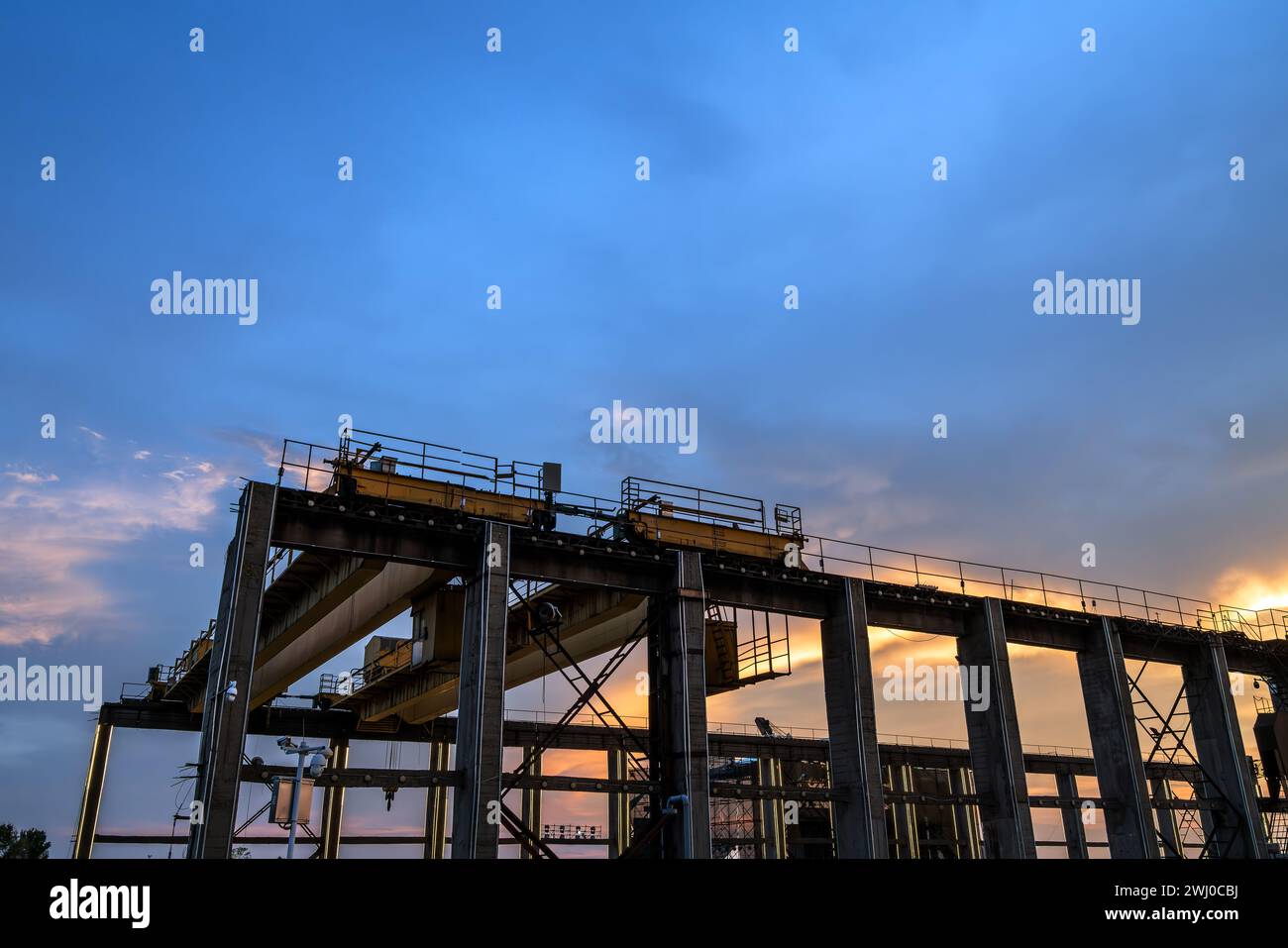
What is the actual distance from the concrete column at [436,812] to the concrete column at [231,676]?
2604 cm

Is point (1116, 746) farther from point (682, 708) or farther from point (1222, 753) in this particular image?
point (682, 708)

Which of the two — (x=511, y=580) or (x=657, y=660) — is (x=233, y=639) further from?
(x=657, y=660)

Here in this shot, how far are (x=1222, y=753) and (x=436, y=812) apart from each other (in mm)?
40615

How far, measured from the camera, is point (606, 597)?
32281mm

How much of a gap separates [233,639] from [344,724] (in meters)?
24.5

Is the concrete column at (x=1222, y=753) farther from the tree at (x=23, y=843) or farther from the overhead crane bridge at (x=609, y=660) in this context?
the tree at (x=23, y=843)

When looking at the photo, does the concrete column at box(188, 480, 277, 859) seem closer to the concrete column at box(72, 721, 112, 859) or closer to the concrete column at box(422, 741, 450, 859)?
the concrete column at box(72, 721, 112, 859)

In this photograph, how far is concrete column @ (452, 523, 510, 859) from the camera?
944 inches

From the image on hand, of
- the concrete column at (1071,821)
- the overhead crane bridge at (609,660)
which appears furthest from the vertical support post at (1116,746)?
the concrete column at (1071,821)

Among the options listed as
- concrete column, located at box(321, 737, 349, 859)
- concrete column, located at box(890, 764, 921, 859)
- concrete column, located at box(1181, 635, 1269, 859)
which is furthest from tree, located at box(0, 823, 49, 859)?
concrete column, located at box(1181, 635, 1269, 859)

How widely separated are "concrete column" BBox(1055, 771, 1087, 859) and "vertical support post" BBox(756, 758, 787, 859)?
691 inches

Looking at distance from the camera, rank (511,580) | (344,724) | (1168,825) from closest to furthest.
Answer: (511,580)
(344,724)
(1168,825)

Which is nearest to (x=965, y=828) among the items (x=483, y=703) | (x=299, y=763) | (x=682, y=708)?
(x=682, y=708)
